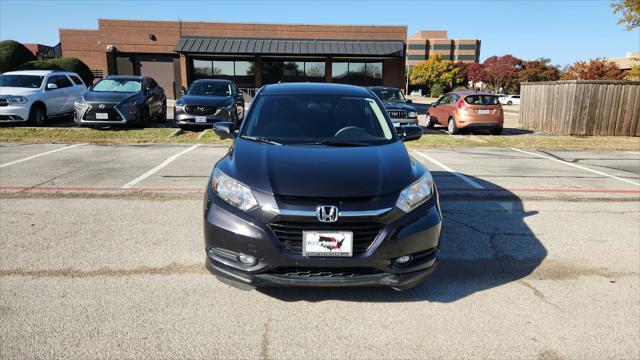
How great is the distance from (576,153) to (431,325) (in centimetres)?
1025

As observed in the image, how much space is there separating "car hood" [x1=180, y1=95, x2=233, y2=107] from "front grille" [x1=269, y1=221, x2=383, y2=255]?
34.1 ft

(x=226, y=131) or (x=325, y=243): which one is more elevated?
(x=226, y=131)

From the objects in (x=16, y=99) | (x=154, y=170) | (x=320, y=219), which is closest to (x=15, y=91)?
(x=16, y=99)

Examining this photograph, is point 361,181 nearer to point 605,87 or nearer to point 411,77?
point 605,87

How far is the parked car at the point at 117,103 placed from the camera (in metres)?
12.2

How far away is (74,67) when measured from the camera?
2948 cm

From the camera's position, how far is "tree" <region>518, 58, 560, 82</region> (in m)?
69.3

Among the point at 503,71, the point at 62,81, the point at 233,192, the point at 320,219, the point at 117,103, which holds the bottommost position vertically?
the point at 320,219

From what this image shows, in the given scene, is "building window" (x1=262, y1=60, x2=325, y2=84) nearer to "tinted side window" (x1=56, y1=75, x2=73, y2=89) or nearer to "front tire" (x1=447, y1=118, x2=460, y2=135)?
"front tire" (x1=447, y1=118, x2=460, y2=135)

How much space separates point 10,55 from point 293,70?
18.5m

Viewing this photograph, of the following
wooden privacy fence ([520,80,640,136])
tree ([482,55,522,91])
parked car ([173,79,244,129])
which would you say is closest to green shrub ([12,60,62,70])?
parked car ([173,79,244,129])

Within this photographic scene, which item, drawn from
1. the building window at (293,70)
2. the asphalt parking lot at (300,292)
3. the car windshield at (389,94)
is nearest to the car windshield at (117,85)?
the asphalt parking lot at (300,292)

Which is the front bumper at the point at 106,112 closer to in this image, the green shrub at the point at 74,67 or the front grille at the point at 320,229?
the front grille at the point at 320,229

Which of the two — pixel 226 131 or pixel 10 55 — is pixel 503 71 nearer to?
pixel 10 55
